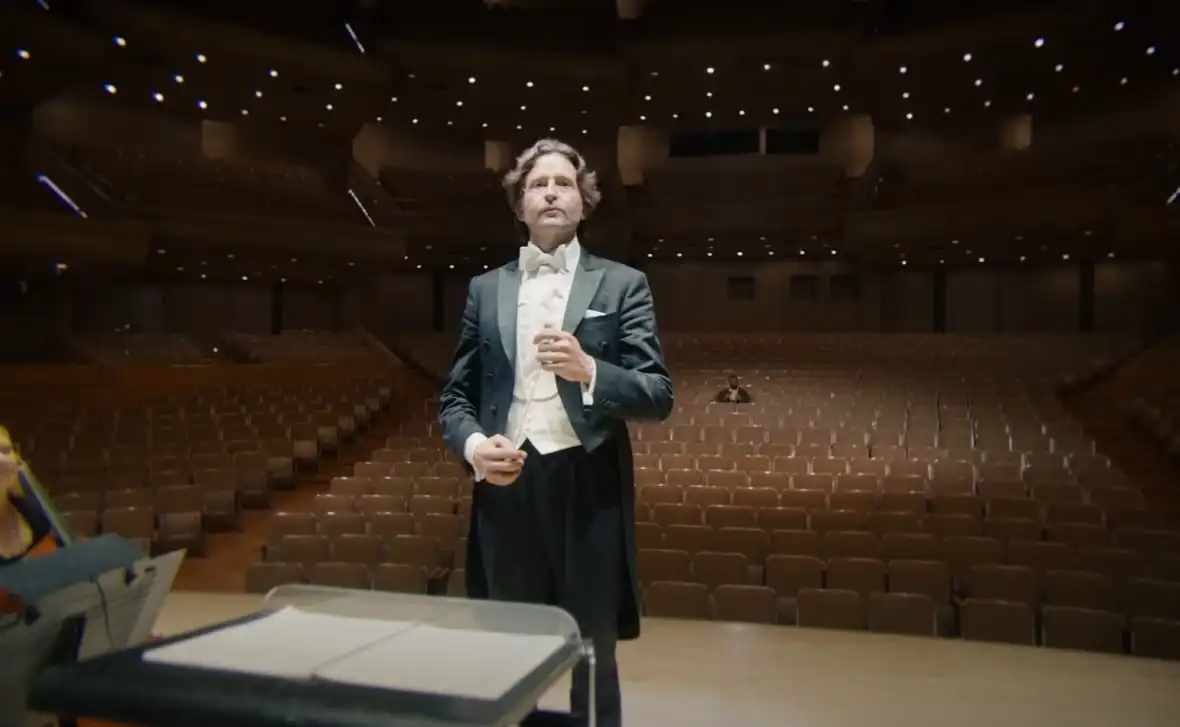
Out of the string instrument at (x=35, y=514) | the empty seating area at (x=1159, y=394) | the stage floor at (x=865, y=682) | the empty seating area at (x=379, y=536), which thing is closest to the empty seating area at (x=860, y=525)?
the empty seating area at (x=379, y=536)

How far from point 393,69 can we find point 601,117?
387cm

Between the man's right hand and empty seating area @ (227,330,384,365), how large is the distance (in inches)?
465

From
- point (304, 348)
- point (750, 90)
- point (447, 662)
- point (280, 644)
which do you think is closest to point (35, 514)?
point (280, 644)

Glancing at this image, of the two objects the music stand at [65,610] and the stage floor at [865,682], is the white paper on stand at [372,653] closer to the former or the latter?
the music stand at [65,610]

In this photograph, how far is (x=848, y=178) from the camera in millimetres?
16422

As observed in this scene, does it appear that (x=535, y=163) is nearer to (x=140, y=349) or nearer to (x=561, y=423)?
(x=561, y=423)

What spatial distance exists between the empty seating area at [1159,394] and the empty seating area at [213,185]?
1170 centimetres

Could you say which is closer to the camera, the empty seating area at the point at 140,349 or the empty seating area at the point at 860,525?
the empty seating area at the point at 860,525

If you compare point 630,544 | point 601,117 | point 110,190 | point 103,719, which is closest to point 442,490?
point 630,544

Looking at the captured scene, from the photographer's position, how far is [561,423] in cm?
142

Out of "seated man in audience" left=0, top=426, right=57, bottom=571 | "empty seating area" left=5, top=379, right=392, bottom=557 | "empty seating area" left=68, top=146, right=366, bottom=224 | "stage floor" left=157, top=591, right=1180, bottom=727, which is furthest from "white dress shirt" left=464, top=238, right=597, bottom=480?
"empty seating area" left=68, top=146, right=366, bottom=224

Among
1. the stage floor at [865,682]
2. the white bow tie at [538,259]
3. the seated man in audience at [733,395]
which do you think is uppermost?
the white bow tie at [538,259]

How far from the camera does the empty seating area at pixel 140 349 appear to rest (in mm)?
11086

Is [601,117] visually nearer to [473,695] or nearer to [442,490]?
[442,490]
